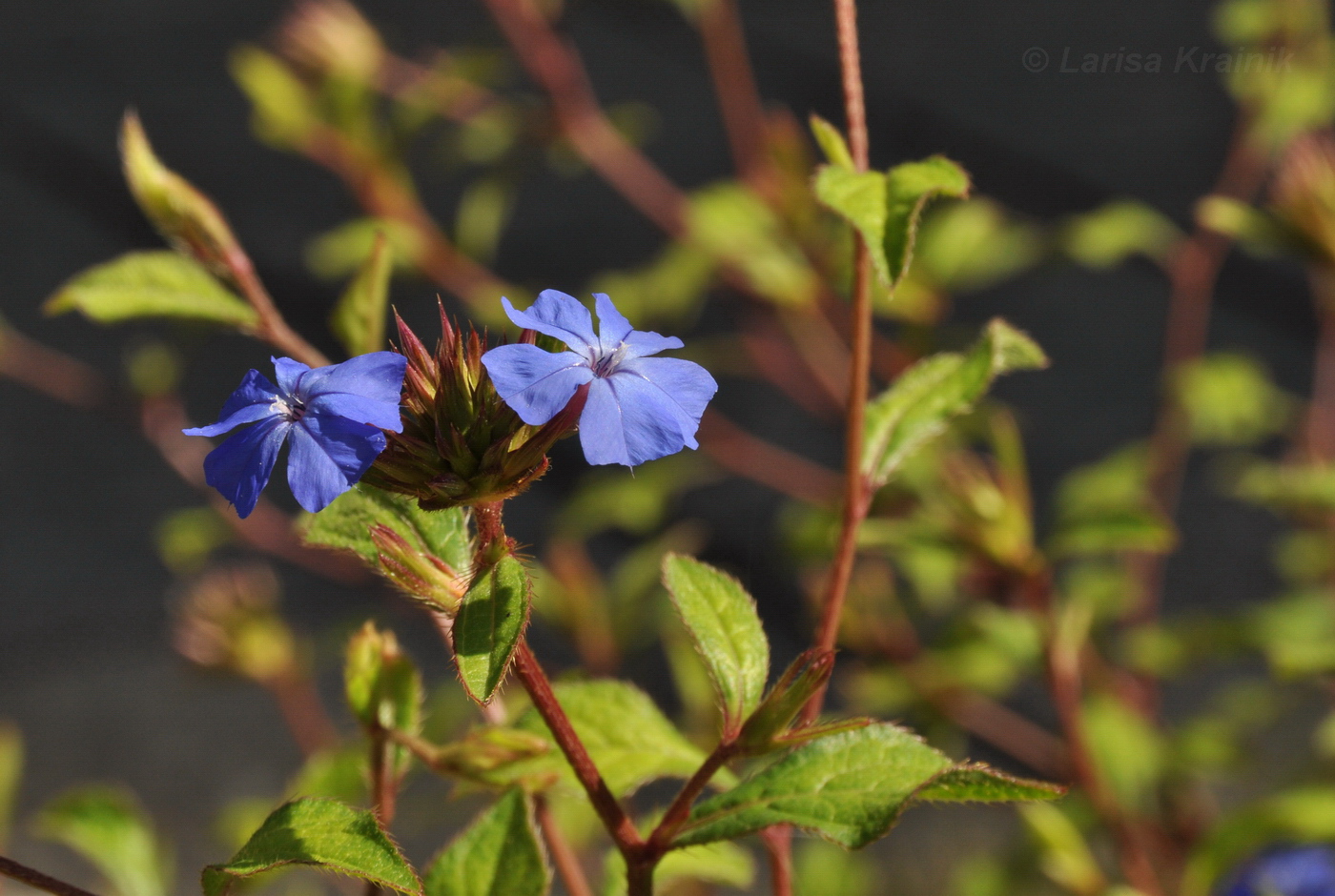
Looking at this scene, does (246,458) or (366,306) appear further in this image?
(366,306)

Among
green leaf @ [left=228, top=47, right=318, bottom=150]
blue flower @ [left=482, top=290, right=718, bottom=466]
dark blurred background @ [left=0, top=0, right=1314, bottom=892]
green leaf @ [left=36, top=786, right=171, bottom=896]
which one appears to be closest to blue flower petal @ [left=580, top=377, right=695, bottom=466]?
blue flower @ [left=482, top=290, right=718, bottom=466]

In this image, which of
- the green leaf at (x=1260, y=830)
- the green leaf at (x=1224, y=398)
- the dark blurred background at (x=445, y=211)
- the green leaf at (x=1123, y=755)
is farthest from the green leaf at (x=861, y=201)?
the dark blurred background at (x=445, y=211)

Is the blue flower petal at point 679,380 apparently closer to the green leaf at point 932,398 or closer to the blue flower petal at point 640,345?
the blue flower petal at point 640,345

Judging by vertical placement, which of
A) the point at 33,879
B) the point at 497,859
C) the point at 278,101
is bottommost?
the point at 497,859

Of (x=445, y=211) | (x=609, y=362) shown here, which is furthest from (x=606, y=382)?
(x=445, y=211)

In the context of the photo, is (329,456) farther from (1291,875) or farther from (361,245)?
(361,245)

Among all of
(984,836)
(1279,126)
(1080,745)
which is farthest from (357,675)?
(984,836)
